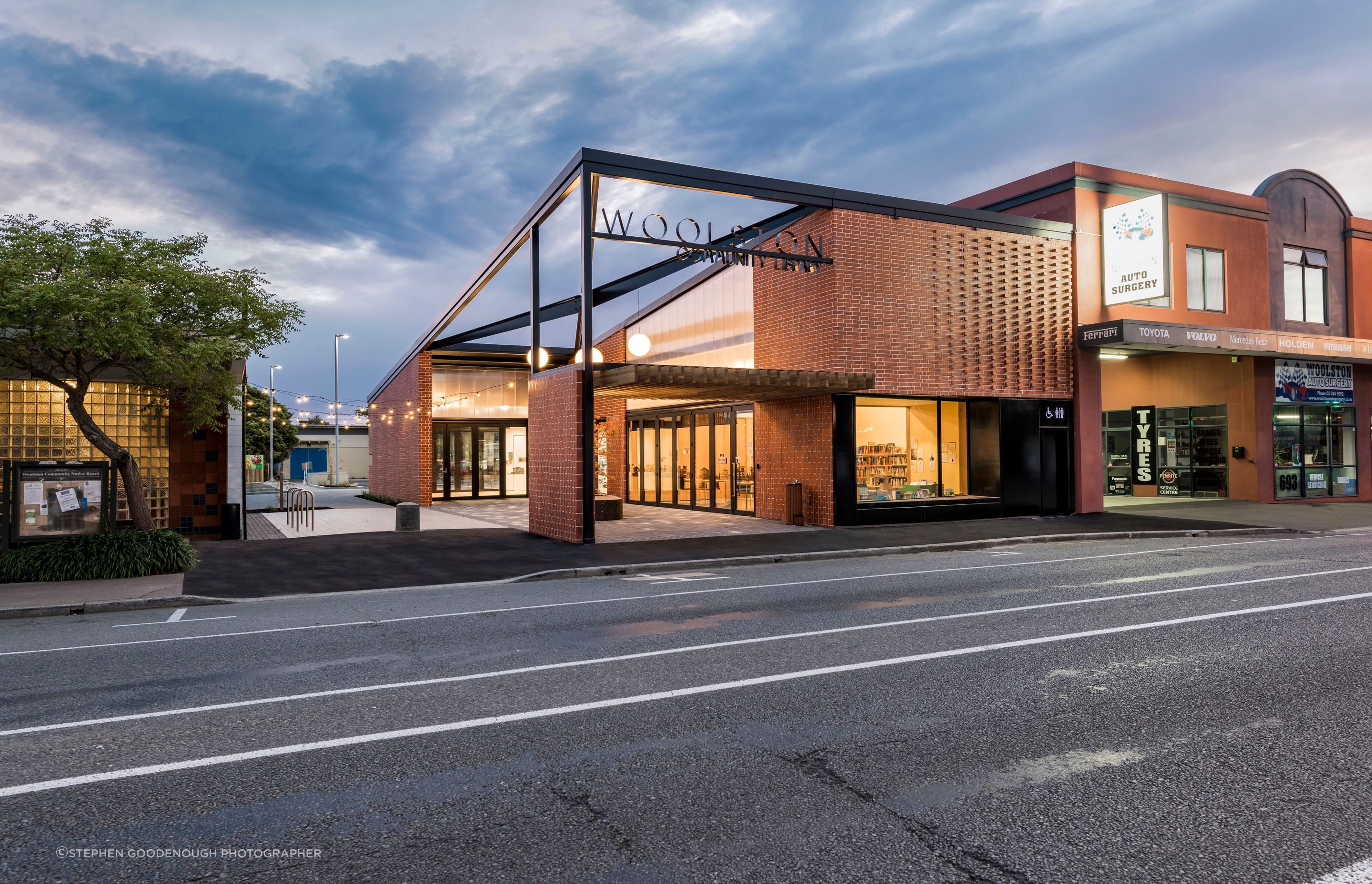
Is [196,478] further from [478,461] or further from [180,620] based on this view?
[478,461]

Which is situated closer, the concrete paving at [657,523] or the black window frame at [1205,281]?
the concrete paving at [657,523]

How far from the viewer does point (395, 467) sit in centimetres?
3403

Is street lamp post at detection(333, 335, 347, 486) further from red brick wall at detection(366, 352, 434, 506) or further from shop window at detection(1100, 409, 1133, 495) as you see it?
shop window at detection(1100, 409, 1133, 495)

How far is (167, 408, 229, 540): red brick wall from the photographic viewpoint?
17547 mm

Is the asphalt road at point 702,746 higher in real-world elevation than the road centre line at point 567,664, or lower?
higher

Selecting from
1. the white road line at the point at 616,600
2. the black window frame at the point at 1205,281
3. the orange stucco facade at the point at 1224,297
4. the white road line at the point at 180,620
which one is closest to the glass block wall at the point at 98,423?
the white road line at the point at 180,620

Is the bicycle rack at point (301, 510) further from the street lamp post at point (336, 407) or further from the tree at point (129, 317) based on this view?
the street lamp post at point (336, 407)

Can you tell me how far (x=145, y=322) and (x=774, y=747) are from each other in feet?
39.6

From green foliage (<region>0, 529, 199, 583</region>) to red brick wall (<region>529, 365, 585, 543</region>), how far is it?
6.20m

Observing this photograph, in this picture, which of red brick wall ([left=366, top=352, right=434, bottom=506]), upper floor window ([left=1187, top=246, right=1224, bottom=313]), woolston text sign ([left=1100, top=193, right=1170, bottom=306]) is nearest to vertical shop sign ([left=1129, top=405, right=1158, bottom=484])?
upper floor window ([left=1187, top=246, right=1224, bottom=313])

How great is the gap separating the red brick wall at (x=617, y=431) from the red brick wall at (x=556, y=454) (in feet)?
31.9

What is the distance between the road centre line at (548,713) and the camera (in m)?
4.48

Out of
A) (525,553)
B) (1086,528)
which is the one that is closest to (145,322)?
(525,553)

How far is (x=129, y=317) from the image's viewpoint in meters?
11.9
